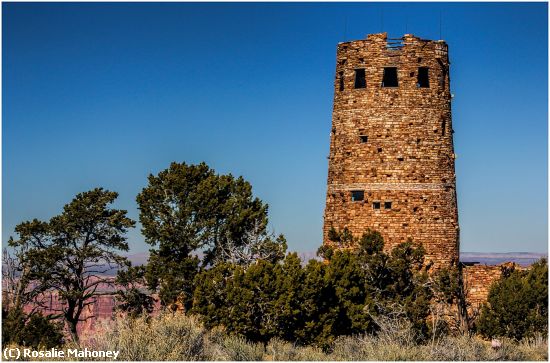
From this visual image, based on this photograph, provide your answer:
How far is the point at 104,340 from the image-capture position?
32.8 meters

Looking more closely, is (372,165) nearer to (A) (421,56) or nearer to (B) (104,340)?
(A) (421,56)

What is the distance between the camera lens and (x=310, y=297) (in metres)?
39.1

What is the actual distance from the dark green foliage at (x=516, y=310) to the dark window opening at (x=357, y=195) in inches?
240

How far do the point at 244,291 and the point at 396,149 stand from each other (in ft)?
32.8

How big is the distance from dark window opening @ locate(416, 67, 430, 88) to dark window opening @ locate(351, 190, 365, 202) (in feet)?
15.8

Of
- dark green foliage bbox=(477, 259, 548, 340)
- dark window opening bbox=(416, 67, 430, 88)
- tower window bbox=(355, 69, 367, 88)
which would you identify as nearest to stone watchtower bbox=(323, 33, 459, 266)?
dark window opening bbox=(416, 67, 430, 88)

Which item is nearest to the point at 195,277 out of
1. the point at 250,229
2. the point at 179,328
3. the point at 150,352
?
the point at 250,229

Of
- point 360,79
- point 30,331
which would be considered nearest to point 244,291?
point 30,331

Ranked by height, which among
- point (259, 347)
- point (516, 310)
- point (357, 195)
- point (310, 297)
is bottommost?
point (259, 347)

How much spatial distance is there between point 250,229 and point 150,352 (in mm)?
14152

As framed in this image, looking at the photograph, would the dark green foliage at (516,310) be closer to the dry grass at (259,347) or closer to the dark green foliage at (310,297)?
the dry grass at (259,347)

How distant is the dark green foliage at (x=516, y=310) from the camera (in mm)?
42156

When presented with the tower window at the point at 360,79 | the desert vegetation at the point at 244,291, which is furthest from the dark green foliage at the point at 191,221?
the tower window at the point at 360,79

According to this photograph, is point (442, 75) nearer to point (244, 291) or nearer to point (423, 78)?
point (423, 78)
